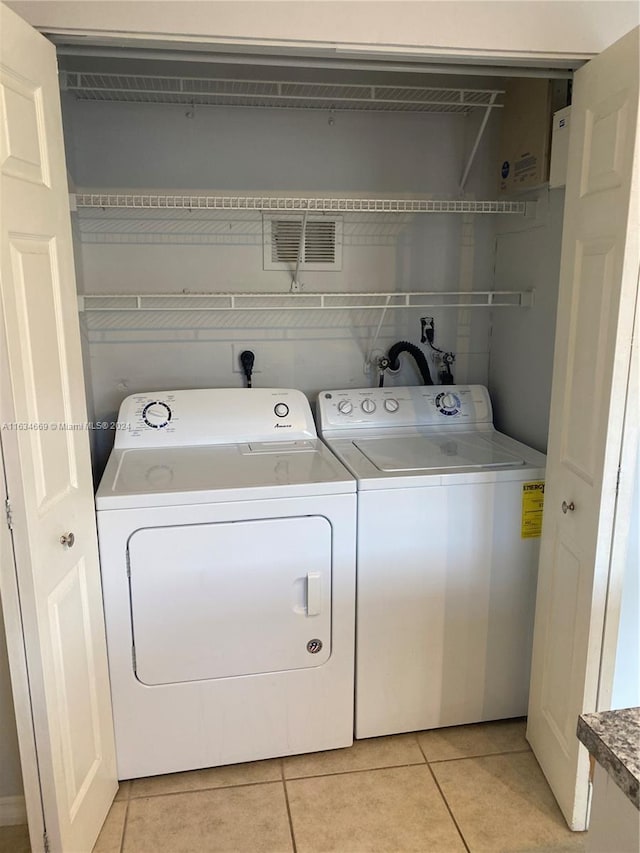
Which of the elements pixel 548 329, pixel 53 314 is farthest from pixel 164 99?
pixel 548 329

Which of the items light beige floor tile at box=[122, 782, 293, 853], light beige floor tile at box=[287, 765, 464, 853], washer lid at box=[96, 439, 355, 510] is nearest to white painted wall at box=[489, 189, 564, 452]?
washer lid at box=[96, 439, 355, 510]

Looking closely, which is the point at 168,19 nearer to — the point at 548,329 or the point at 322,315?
the point at 322,315

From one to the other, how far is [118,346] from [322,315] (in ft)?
2.65

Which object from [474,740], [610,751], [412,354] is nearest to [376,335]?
[412,354]

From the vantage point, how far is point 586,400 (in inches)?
64.8

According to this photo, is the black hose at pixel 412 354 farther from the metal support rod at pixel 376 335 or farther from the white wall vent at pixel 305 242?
the white wall vent at pixel 305 242

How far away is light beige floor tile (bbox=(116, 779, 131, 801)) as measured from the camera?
191 centimetres

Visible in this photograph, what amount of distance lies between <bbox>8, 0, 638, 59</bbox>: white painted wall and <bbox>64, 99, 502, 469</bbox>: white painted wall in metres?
0.91

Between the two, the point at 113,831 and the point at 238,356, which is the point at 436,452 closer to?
the point at 238,356

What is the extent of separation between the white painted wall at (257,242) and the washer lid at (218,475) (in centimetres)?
43

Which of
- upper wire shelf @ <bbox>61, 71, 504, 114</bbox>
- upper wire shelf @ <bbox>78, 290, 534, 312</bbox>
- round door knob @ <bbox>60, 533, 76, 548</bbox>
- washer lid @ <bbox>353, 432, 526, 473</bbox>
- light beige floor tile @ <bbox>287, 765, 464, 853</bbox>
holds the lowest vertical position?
light beige floor tile @ <bbox>287, 765, 464, 853</bbox>

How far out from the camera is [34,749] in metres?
1.50

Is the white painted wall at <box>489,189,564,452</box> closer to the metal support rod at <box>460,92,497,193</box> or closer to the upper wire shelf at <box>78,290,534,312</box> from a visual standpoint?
the upper wire shelf at <box>78,290,534,312</box>

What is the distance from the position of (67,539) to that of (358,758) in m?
1.20
